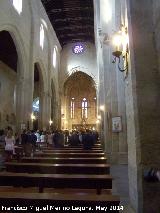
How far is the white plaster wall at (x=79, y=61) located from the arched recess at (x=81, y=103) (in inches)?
187

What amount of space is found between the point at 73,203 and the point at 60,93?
30388 millimetres

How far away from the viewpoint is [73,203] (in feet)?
9.62

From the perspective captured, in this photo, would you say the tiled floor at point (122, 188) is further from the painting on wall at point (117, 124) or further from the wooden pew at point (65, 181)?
the painting on wall at point (117, 124)

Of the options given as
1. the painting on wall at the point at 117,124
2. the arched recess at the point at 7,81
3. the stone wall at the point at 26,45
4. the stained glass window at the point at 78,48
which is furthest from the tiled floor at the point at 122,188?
the stained glass window at the point at 78,48

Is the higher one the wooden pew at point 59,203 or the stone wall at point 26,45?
the stone wall at point 26,45

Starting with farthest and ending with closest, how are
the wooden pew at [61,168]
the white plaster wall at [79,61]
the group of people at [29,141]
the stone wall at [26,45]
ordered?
the white plaster wall at [79,61] < the stone wall at [26,45] < the group of people at [29,141] < the wooden pew at [61,168]

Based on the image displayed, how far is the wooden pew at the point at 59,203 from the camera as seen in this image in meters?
2.88

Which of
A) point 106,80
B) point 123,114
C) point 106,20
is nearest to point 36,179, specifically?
point 123,114

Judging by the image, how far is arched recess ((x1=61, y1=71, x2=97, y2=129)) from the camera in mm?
38562

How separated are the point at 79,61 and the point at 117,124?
24.0 metres

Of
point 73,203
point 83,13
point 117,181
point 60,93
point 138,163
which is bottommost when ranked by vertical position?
point 117,181

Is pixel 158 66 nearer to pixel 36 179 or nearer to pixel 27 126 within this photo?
pixel 36 179

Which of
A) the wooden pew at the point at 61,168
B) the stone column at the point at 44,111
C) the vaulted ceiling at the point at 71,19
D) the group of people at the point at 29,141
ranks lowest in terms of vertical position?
the wooden pew at the point at 61,168

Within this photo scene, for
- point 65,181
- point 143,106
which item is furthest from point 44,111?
point 143,106
